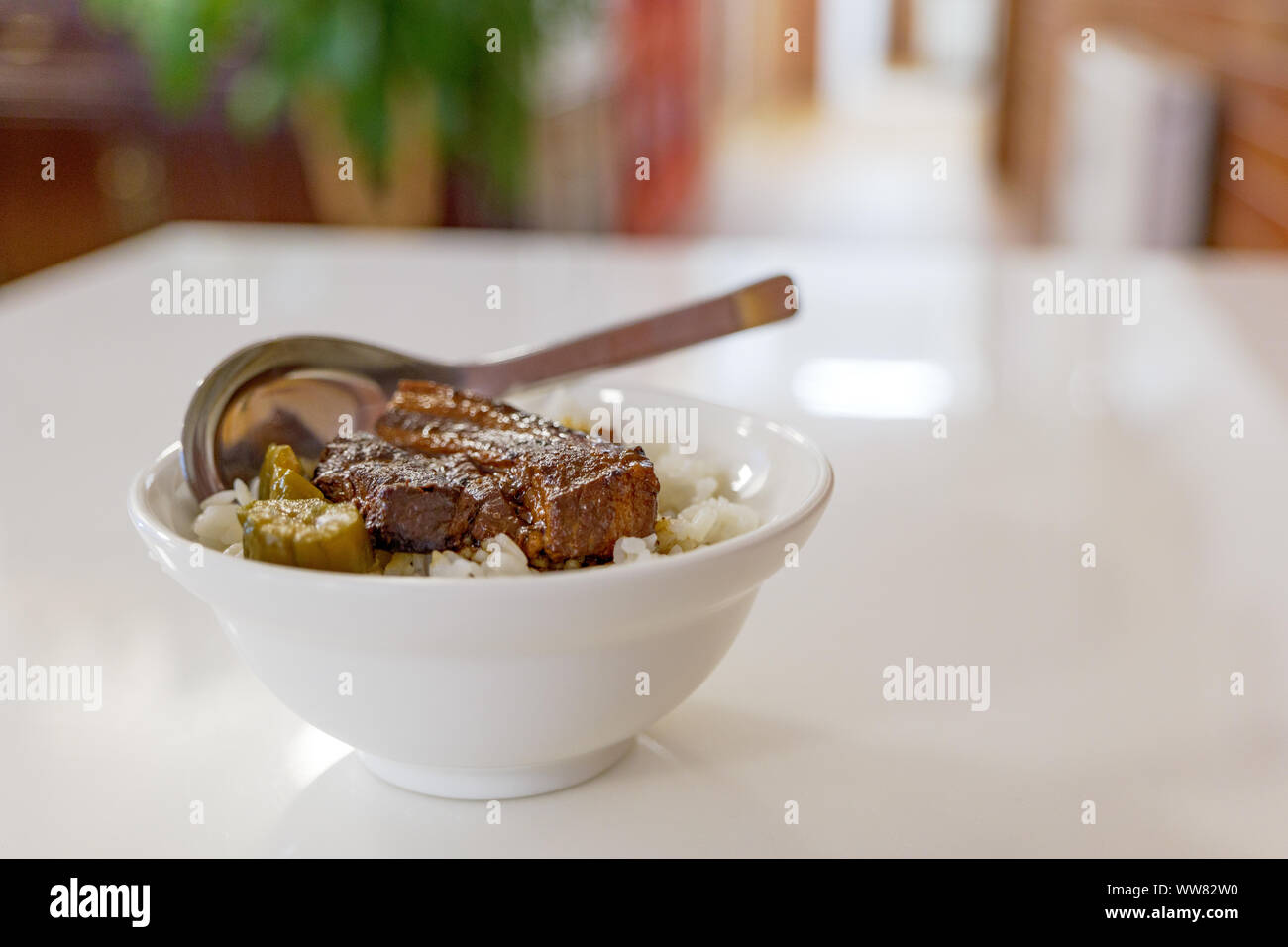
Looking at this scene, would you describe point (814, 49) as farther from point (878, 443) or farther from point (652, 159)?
point (878, 443)

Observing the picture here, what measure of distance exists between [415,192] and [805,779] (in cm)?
284

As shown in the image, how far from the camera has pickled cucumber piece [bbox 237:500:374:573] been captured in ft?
2.24

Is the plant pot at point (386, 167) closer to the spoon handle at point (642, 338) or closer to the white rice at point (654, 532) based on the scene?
the spoon handle at point (642, 338)

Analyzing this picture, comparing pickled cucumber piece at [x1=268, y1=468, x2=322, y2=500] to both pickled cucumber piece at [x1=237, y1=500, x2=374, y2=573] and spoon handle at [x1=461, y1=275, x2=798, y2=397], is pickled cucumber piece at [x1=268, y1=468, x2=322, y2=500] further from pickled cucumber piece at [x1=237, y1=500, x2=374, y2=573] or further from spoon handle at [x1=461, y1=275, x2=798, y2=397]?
spoon handle at [x1=461, y1=275, x2=798, y2=397]

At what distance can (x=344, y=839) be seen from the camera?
0.72m

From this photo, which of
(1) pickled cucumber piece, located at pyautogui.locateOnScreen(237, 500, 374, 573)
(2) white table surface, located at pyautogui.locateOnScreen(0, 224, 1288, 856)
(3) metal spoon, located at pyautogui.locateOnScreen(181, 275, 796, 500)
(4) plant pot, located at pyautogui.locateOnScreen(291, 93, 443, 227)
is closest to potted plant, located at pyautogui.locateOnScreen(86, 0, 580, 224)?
(4) plant pot, located at pyautogui.locateOnScreen(291, 93, 443, 227)

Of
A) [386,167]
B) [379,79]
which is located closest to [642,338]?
[379,79]

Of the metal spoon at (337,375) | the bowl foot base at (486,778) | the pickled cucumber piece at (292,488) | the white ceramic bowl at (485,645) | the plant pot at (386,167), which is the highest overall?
the plant pot at (386,167)

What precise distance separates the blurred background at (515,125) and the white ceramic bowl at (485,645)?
1665mm

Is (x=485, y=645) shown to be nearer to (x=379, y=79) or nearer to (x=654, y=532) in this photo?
(x=654, y=532)

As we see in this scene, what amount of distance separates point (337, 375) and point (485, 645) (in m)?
0.37

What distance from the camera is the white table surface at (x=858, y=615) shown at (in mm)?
748

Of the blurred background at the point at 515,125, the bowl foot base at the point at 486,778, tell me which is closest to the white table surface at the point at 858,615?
the bowl foot base at the point at 486,778

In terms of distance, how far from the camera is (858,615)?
101 cm
